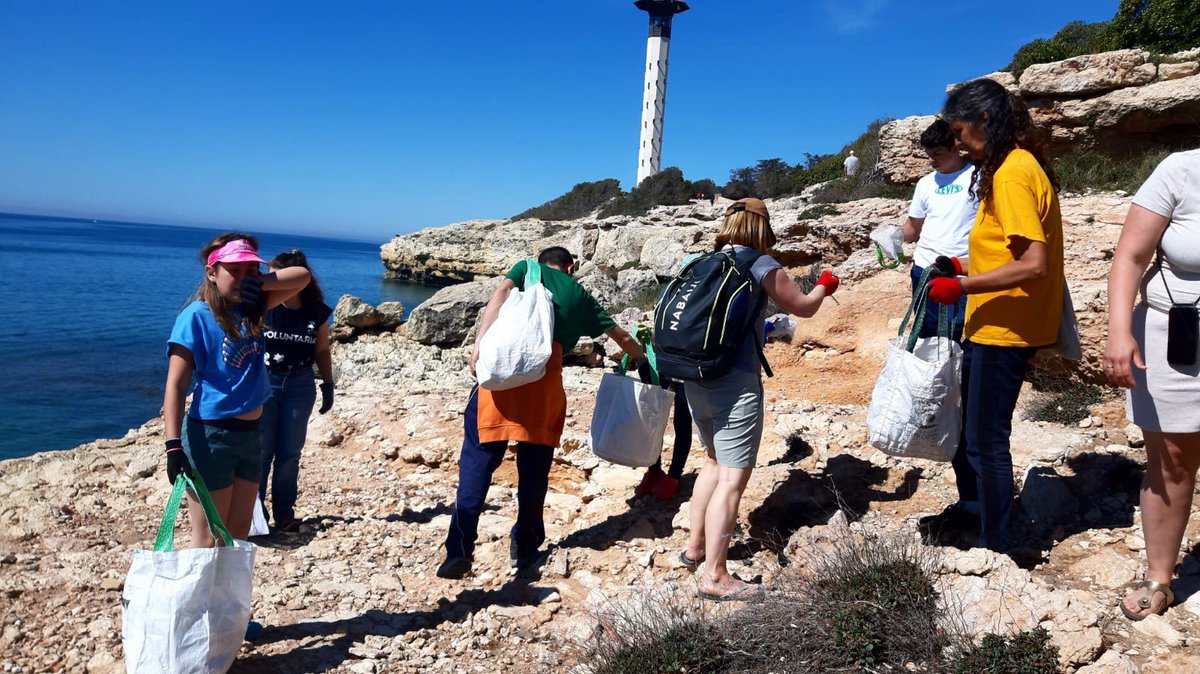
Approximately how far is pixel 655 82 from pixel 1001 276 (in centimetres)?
4985

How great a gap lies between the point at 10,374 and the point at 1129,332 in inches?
833

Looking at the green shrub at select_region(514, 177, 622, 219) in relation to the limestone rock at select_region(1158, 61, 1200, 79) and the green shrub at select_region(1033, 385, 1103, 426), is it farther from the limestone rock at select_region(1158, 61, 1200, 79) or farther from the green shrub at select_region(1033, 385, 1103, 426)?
the green shrub at select_region(1033, 385, 1103, 426)

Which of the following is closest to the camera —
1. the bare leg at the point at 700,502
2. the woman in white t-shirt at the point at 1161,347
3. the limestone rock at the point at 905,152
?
the woman in white t-shirt at the point at 1161,347

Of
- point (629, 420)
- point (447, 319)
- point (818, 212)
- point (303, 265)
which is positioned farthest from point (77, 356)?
point (629, 420)

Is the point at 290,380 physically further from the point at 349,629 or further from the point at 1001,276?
the point at 1001,276

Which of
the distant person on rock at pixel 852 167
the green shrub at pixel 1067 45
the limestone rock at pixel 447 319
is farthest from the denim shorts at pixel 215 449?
the distant person on rock at pixel 852 167

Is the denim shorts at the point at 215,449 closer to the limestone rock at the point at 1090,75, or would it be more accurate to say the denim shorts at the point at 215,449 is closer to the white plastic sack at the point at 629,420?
the white plastic sack at the point at 629,420

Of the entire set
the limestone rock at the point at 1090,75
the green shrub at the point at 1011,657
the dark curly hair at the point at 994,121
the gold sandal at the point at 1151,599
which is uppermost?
the limestone rock at the point at 1090,75

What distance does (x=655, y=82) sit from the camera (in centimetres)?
4969

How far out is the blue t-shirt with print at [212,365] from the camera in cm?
298

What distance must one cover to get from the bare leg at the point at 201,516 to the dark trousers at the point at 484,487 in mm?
1080

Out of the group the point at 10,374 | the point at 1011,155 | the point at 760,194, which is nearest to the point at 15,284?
the point at 10,374

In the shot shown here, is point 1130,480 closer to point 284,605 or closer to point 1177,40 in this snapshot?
point 284,605

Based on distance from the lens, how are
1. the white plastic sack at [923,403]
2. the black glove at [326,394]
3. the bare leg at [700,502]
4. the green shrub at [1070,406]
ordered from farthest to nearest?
the black glove at [326,394] < the green shrub at [1070,406] < the bare leg at [700,502] < the white plastic sack at [923,403]
